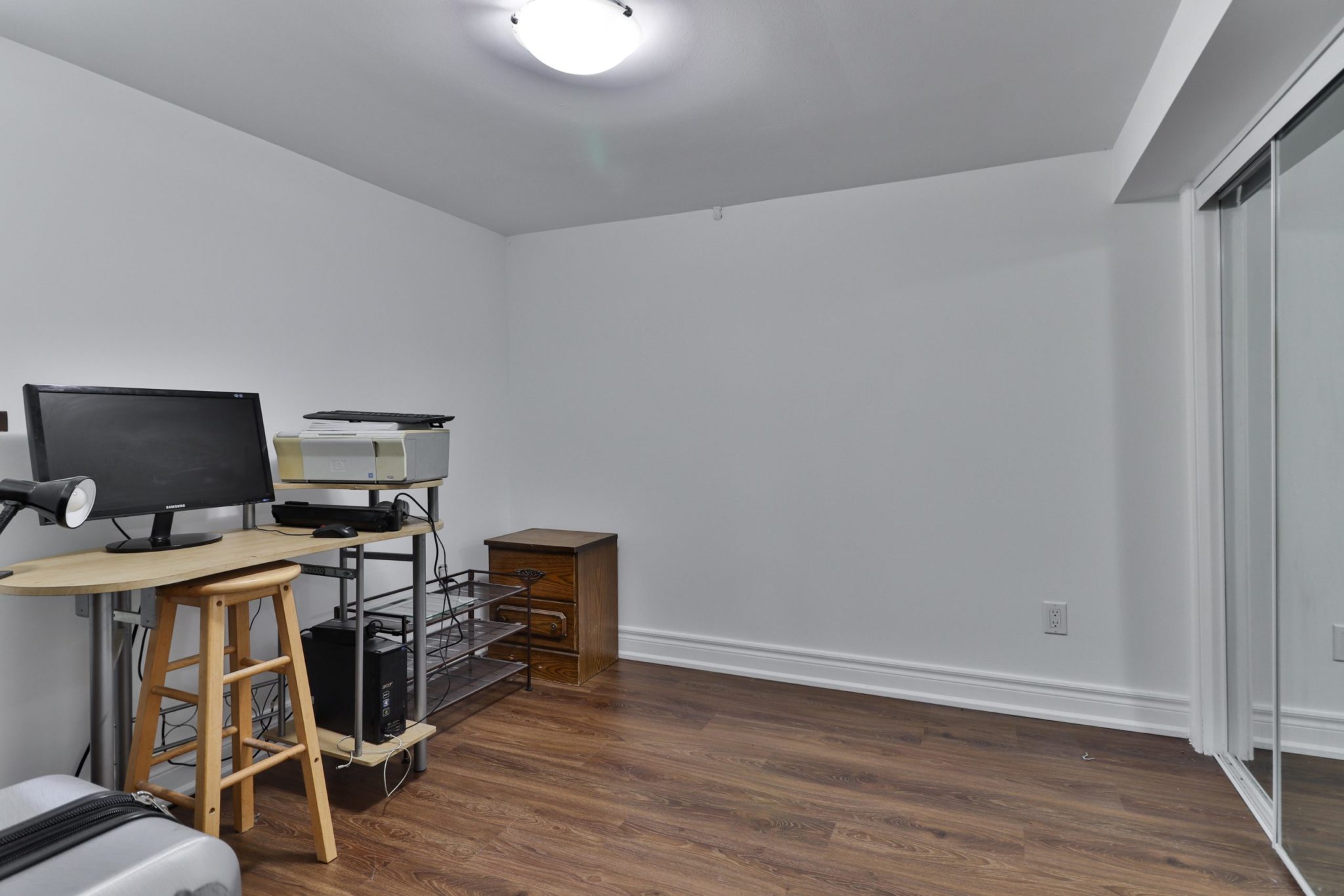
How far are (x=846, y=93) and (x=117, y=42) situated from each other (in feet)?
6.76

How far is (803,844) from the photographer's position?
2.01 meters

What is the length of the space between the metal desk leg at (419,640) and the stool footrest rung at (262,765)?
0.51 m

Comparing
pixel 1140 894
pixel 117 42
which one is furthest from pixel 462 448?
pixel 1140 894

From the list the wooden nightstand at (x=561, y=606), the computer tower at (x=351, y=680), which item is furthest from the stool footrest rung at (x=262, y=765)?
the wooden nightstand at (x=561, y=606)

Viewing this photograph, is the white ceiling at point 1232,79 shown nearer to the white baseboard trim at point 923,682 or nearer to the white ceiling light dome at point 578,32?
the white ceiling light dome at point 578,32

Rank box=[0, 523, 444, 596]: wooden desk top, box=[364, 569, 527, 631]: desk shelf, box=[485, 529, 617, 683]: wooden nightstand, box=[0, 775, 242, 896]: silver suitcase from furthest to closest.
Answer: box=[485, 529, 617, 683]: wooden nightstand, box=[364, 569, 527, 631]: desk shelf, box=[0, 523, 444, 596]: wooden desk top, box=[0, 775, 242, 896]: silver suitcase

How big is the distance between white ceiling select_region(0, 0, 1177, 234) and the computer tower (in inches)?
67.4

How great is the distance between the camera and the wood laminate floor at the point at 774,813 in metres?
1.86

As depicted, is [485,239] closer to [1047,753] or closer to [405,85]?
[405,85]

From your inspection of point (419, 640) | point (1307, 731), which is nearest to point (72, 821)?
point (419, 640)

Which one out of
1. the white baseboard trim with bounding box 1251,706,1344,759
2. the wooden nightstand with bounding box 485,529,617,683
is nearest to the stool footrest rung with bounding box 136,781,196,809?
the wooden nightstand with bounding box 485,529,617,683

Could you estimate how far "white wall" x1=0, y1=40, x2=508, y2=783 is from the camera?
1962mm

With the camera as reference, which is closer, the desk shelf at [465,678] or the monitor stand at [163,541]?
the monitor stand at [163,541]

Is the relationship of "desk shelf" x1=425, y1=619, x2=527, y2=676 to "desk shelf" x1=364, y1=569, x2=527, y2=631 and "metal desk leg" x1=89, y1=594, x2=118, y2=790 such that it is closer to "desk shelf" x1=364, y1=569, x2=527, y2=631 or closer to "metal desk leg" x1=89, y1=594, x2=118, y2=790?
"desk shelf" x1=364, y1=569, x2=527, y2=631
